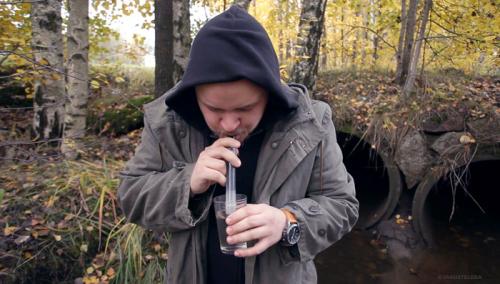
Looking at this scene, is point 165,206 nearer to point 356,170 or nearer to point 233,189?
point 233,189

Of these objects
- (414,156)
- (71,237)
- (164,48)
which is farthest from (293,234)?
(414,156)

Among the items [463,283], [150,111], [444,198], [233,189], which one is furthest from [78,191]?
[444,198]

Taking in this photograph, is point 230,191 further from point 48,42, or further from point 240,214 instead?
point 48,42

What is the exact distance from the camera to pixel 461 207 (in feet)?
25.0

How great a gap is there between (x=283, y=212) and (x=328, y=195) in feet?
0.83

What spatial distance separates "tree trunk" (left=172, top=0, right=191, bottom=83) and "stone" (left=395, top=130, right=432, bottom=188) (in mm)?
3601

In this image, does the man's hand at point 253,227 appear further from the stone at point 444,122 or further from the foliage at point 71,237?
the stone at point 444,122

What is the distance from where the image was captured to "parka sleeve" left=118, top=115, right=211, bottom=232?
1.42 metres

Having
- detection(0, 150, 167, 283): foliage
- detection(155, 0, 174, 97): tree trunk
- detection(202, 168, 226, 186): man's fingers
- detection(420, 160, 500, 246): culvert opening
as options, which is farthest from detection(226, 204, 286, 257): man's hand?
detection(420, 160, 500, 246): culvert opening

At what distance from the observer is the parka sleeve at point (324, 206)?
4.65 feet

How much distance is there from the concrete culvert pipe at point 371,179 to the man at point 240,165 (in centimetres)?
489

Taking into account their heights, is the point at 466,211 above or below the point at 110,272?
below

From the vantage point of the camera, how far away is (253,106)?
139cm

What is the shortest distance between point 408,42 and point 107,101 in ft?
19.1
